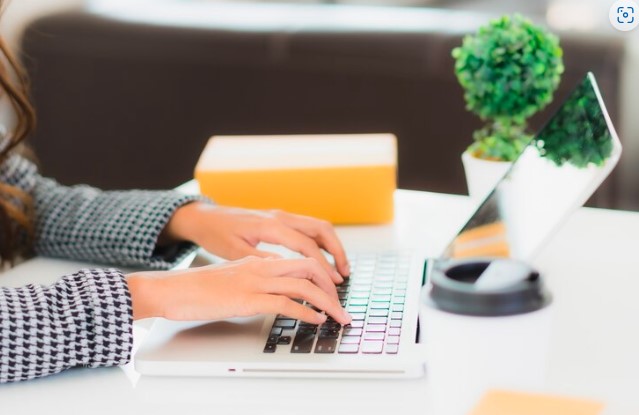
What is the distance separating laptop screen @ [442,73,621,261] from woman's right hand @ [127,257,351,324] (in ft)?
0.40

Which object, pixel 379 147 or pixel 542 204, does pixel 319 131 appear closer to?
pixel 379 147

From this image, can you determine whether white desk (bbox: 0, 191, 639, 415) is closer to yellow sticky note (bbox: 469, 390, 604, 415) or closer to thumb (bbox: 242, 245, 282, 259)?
yellow sticky note (bbox: 469, 390, 604, 415)

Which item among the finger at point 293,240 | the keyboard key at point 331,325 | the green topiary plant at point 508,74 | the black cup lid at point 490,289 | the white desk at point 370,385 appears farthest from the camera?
the green topiary plant at point 508,74

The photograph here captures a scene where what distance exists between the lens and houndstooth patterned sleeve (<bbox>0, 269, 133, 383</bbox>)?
806 mm

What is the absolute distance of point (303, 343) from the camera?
0.82 metres

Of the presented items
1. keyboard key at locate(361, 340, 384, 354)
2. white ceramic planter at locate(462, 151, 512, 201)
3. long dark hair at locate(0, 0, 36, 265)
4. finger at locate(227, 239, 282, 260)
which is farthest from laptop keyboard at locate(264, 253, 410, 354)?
long dark hair at locate(0, 0, 36, 265)

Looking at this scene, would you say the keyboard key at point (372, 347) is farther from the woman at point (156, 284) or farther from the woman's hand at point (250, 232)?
the woman's hand at point (250, 232)

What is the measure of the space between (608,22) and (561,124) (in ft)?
2.96

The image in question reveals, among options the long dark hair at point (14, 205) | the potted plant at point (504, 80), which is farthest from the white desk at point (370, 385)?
the long dark hair at point (14, 205)

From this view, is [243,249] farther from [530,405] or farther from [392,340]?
[530,405]

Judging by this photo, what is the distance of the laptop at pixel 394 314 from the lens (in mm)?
774

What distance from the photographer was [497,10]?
2023 millimetres

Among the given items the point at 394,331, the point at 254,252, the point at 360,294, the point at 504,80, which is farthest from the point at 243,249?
the point at 504,80

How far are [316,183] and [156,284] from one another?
38 centimetres
